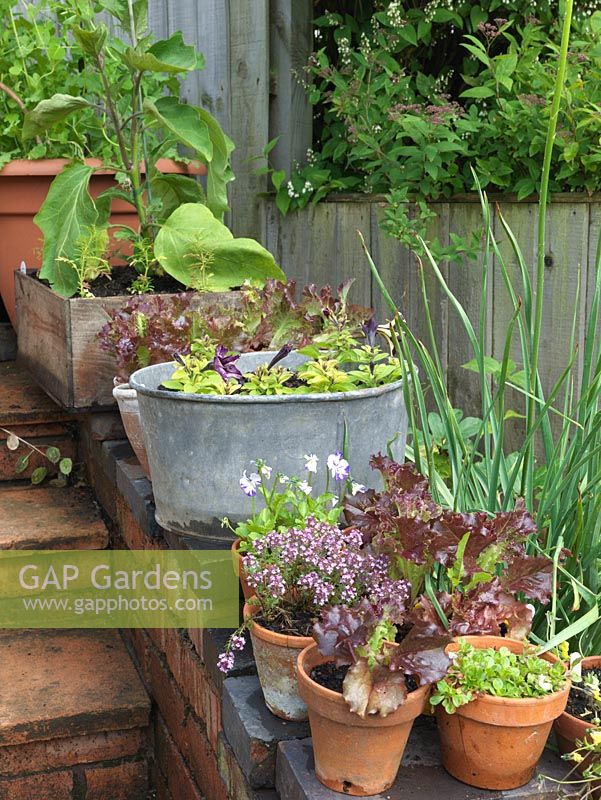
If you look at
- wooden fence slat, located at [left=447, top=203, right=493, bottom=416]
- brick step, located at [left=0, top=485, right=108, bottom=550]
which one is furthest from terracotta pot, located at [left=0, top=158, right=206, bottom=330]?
wooden fence slat, located at [left=447, top=203, right=493, bottom=416]

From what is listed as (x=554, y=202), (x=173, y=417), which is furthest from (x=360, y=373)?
(x=554, y=202)

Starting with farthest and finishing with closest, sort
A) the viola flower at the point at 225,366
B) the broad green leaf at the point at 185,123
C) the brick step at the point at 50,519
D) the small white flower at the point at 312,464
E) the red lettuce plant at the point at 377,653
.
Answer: the broad green leaf at the point at 185,123 < the brick step at the point at 50,519 < the viola flower at the point at 225,366 < the small white flower at the point at 312,464 < the red lettuce plant at the point at 377,653

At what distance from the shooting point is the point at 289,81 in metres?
3.27

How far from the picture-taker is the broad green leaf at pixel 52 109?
7.57ft

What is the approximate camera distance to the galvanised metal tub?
1.50 meters

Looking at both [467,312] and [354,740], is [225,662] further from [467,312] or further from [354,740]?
[467,312]

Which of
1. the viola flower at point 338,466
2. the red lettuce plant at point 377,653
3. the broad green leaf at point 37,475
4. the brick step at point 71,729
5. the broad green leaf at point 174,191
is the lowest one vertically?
the brick step at point 71,729

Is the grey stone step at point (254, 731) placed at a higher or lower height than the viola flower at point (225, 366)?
lower

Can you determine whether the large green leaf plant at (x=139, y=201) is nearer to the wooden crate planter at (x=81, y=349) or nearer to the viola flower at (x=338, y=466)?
the wooden crate planter at (x=81, y=349)

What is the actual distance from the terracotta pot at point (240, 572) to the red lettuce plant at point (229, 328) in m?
0.60

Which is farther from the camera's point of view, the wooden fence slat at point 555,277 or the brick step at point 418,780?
the wooden fence slat at point 555,277

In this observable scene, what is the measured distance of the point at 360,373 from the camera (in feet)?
5.41

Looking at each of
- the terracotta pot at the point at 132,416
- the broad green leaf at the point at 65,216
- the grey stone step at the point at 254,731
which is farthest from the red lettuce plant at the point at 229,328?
the grey stone step at the point at 254,731

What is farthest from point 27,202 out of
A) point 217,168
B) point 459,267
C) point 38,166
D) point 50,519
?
point 459,267
